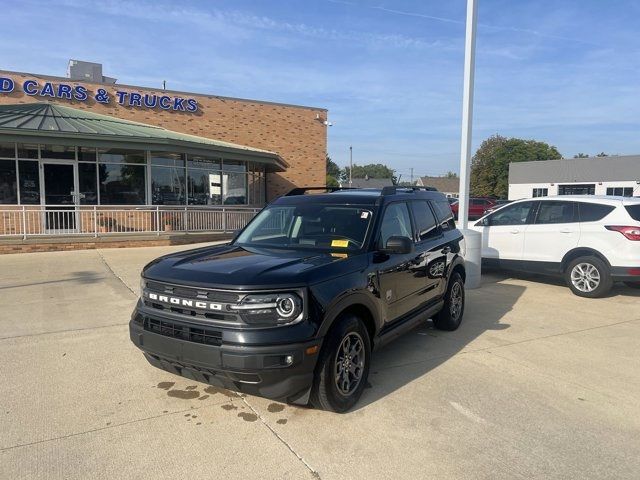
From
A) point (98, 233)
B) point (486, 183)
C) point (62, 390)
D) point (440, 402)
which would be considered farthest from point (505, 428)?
point (486, 183)

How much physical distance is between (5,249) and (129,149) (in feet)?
19.1

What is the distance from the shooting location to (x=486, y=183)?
246 feet

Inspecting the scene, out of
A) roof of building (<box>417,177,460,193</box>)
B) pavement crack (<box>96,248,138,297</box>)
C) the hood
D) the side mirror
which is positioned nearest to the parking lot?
the hood

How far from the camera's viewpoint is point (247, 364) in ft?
10.8

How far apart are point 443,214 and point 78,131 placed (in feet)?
43.5

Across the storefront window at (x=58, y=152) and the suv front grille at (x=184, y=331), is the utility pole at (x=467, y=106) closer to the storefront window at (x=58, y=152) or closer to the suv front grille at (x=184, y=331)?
the suv front grille at (x=184, y=331)

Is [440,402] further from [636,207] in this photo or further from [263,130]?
[263,130]

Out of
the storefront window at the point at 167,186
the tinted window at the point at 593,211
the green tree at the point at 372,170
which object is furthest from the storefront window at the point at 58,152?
the green tree at the point at 372,170

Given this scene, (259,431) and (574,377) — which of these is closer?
(259,431)

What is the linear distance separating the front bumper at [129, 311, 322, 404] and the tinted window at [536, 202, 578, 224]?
694 centimetres

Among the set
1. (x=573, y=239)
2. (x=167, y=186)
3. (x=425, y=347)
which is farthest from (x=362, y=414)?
(x=167, y=186)

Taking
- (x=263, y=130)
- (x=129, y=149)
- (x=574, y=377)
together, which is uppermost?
(x=263, y=130)

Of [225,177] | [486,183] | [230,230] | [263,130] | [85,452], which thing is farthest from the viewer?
[486,183]

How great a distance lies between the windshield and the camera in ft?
14.7
